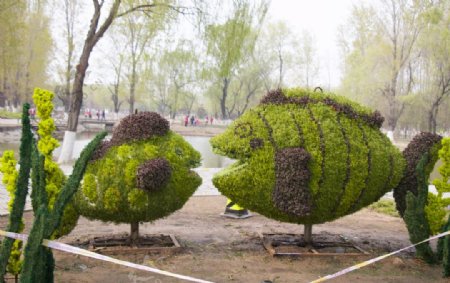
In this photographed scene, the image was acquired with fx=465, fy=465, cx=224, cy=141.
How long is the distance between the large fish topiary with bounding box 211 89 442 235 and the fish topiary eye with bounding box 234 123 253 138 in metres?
0.01

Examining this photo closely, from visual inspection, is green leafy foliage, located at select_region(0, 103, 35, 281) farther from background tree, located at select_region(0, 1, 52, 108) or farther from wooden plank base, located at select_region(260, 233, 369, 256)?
background tree, located at select_region(0, 1, 52, 108)

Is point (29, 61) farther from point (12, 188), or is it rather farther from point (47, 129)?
point (12, 188)

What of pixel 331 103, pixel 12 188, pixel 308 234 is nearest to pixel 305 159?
pixel 331 103

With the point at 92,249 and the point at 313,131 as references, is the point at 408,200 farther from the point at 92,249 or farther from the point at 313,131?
the point at 92,249

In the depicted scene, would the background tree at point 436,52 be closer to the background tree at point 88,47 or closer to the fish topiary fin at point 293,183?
the background tree at point 88,47

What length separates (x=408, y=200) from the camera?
6.13 metres

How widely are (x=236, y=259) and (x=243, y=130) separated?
5.82 feet

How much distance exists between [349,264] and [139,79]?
132 feet

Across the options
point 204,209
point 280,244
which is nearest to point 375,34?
point 204,209

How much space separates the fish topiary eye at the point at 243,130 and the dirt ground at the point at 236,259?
1715 millimetres

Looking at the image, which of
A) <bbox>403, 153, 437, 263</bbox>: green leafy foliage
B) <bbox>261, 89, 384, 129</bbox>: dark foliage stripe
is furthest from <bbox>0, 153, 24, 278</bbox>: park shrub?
<bbox>403, 153, 437, 263</bbox>: green leafy foliage

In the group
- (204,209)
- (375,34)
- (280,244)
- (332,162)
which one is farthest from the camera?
(375,34)

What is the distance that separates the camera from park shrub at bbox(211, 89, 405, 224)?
19.8 ft

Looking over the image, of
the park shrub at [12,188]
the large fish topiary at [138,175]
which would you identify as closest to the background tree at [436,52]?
the large fish topiary at [138,175]
